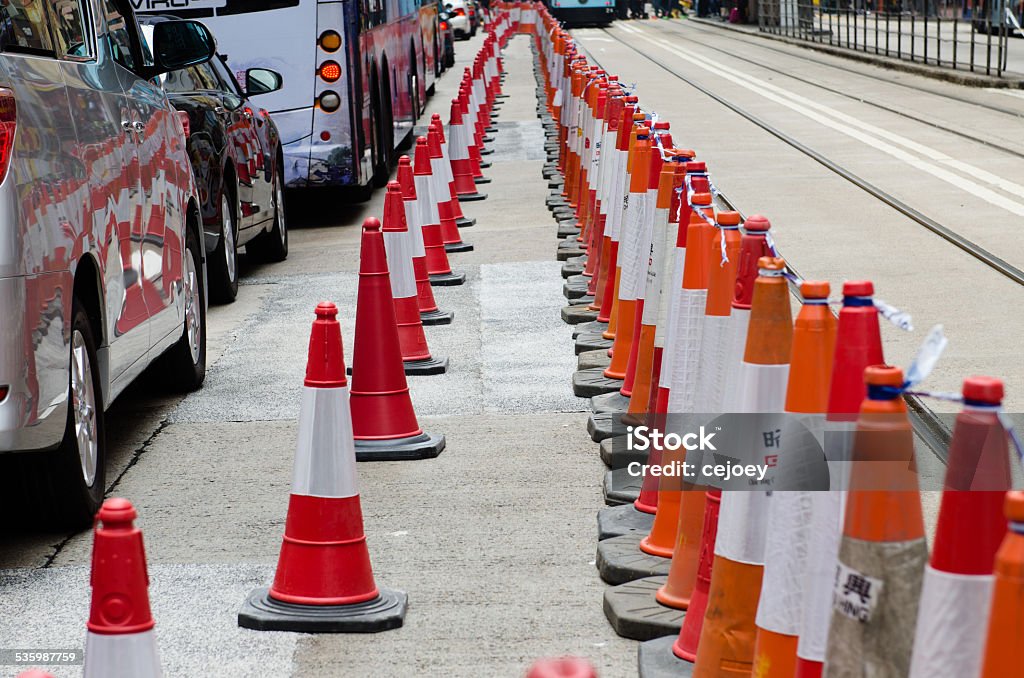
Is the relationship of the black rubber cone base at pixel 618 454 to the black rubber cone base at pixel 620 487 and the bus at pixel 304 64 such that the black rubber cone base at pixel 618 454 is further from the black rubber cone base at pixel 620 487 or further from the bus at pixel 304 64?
the bus at pixel 304 64

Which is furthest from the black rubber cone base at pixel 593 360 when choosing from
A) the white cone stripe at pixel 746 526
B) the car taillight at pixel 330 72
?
the car taillight at pixel 330 72

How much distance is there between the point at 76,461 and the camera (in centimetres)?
509

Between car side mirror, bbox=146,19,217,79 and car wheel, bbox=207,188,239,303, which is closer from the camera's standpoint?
car side mirror, bbox=146,19,217,79

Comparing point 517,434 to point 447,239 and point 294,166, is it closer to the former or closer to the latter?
point 447,239

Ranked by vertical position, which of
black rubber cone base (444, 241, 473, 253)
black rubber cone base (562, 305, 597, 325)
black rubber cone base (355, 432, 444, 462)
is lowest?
black rubber cone base (444, 241, 473, 253)

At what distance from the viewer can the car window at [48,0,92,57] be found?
5.46 metres

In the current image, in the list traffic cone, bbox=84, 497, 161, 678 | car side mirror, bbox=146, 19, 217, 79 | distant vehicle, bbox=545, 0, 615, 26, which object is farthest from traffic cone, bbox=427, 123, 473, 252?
distant vehicle, bbox=545, 0, 615, 26

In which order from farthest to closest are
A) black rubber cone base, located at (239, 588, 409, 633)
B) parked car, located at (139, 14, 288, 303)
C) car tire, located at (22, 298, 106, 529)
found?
parked car, located at (139, 14, 288, 303), car tire, located at (22, 298, 106, 529), black rubber cone base, located at (239, 588, 409, 633)

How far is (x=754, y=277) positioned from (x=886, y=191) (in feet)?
32.8

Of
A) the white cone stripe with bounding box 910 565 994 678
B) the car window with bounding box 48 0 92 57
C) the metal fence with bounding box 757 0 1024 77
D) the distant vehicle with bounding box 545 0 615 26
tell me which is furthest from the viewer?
the distant vehicle with bounding box 545 0 615 26

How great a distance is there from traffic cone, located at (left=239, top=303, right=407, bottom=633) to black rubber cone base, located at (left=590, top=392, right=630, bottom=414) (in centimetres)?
224

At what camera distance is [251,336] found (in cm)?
892

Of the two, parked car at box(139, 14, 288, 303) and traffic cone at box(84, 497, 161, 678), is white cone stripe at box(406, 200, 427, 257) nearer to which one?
parked car at box(139, 14, 288, 303)

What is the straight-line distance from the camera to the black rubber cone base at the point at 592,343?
810 centimetres
